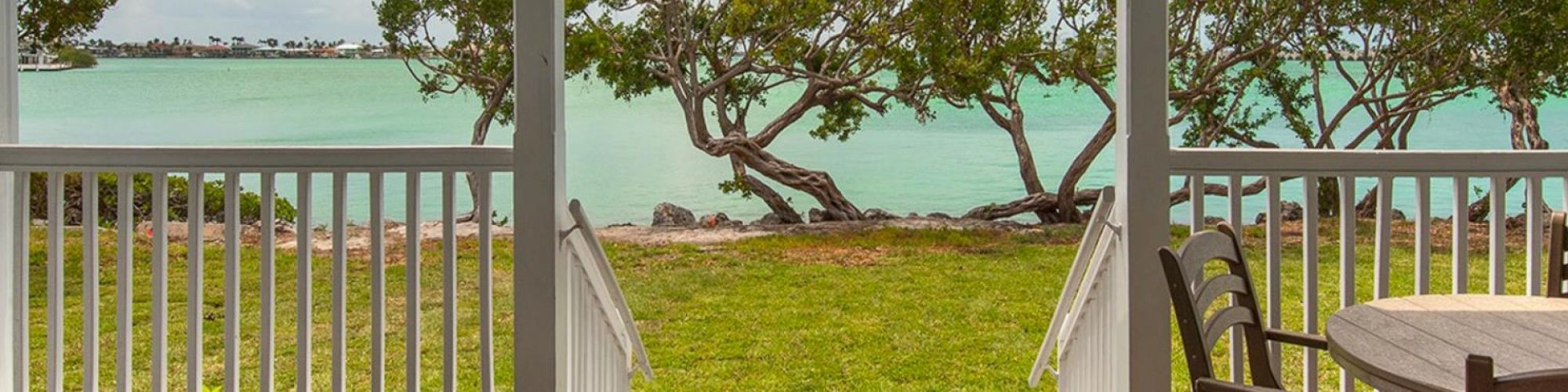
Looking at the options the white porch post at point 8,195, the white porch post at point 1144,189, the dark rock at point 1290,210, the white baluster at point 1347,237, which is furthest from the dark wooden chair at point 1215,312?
the dark rock at point 1290,210

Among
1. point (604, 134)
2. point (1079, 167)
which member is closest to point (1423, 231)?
point (1079, 167)

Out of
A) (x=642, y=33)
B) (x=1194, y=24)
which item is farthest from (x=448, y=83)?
(x=1194, y=24)

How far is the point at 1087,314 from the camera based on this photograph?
277 centimetres

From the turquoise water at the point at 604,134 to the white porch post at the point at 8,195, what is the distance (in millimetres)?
6362

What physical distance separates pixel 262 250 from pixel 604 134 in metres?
7.31

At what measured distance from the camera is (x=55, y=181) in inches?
99.1

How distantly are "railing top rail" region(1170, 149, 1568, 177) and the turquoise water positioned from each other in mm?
6603

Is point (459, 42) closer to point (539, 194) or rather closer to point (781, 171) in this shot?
point (781, 171)

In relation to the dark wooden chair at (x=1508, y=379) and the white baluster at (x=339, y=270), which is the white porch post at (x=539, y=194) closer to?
the white baluster at (x=339, y=270)

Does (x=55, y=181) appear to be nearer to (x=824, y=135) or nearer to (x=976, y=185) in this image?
(x=824, y=135)

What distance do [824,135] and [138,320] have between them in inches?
180

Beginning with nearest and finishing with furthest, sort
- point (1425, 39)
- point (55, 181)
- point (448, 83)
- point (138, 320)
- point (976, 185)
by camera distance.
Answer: point (55, 181) < point (138, 320) < point (1425, 39) < point (448, 83) < point (976, 185)

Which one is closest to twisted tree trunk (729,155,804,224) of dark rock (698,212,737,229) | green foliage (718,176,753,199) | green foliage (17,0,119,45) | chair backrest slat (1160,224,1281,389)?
green foliage (718,176,753,199)

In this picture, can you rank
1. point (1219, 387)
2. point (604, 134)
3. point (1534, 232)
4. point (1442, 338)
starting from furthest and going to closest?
point (604, 134) < point (1534, 232) < point (1442, 338) < point (1219, 387)
